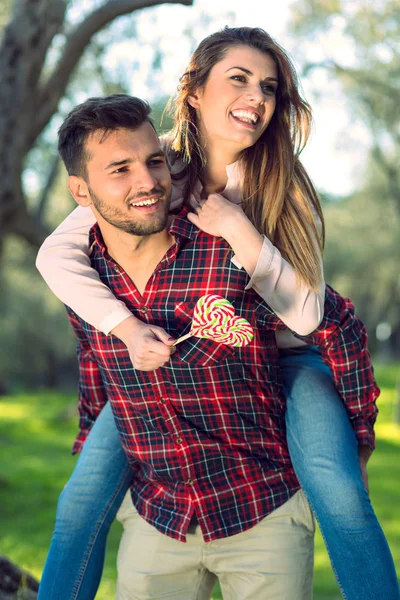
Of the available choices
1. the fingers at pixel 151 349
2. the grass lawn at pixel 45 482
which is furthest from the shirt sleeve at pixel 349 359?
the grass lawn at pixel 45 482

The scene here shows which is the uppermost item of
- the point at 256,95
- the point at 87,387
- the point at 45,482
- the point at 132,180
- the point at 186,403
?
the point at 256,95

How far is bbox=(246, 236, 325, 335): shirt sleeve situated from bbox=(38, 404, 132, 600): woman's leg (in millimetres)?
865

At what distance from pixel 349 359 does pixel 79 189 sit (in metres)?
1.09

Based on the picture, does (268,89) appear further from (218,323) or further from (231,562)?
(231,562)

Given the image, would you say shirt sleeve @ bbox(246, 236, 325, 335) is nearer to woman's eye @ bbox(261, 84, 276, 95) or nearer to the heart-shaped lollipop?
the heart-shaped lollipop

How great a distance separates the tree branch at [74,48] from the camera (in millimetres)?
5493

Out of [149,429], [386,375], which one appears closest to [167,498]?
[149,429]

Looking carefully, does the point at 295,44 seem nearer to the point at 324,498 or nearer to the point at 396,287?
the point at 396,287

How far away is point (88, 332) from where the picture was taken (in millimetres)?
2852

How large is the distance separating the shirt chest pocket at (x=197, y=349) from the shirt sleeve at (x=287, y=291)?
0.68 ft

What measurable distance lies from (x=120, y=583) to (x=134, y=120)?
160 cm

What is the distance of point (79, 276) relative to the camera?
2760mm

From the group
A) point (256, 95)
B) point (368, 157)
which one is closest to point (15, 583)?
point (256, 95)

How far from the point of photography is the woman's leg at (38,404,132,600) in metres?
2.82
